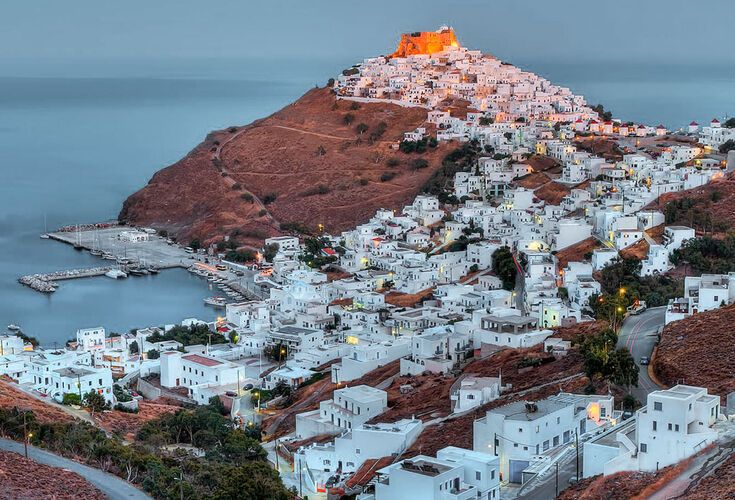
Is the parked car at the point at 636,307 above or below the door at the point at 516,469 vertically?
above

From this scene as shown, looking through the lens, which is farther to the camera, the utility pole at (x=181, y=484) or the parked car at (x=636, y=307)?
the parked car at (x=636, y=307)

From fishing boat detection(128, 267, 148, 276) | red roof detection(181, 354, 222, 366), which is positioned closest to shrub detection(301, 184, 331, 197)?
fishing boat detection(128, 267, 148, 276)

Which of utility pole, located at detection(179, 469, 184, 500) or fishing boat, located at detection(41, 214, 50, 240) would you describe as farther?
fishing boat, located at detection(41, 214, 50, 240)

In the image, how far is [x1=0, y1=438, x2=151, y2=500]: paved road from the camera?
15.9 meters

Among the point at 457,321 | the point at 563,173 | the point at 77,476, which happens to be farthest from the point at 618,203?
the point at 77,476

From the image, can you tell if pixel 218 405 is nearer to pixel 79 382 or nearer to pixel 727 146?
pixel 79 382

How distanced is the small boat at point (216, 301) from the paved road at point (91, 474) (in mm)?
21435

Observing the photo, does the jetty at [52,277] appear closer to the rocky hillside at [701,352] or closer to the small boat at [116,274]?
the small boat at [116,274]

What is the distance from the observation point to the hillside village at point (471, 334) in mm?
16516

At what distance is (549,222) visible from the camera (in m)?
34.7

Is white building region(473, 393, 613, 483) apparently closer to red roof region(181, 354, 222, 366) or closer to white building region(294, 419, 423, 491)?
white building region(294, 419, 423, 491)

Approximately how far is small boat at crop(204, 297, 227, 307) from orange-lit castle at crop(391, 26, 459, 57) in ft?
98.7

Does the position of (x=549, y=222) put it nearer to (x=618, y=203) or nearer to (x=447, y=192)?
(x=618, y=203)

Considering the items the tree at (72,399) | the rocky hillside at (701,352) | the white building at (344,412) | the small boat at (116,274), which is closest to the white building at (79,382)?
Result: the tree at (72,399)
